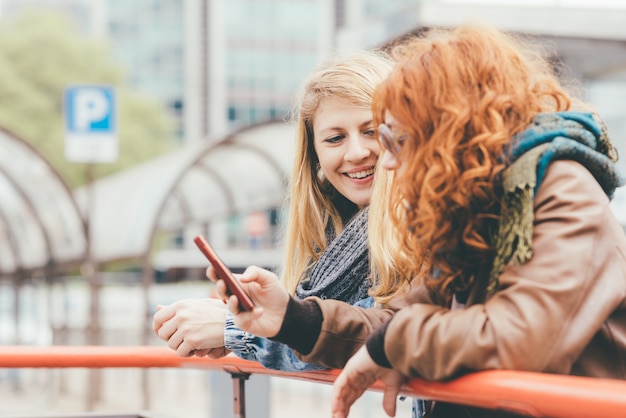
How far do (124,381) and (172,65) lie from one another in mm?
44478

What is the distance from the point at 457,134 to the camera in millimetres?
1439

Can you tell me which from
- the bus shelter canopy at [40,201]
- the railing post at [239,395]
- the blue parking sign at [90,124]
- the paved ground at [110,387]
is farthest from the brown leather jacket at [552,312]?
the bus shelter canopy at [40,201]

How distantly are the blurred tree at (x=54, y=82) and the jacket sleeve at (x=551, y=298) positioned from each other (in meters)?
32.4

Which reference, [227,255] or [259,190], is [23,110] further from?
[259,190]

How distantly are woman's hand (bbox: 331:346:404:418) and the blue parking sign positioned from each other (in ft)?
23.5

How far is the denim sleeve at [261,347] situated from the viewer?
203cm

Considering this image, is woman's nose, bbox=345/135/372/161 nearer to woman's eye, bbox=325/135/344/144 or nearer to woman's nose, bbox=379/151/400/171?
woman's eye, bbox=325/135/344/144

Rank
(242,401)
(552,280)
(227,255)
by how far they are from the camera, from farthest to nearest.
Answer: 1. (227,255)
2. (242,401)
3. (552,280)

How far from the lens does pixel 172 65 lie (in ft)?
180

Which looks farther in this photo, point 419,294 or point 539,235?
point 419,294

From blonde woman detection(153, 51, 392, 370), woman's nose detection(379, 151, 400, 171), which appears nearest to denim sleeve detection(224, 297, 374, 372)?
blonde woman detection(153, 51, 392, 370)

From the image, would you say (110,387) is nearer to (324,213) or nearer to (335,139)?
(324,213)

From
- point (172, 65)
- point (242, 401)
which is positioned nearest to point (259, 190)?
point (242, 401)

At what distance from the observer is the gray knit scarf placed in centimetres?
209
